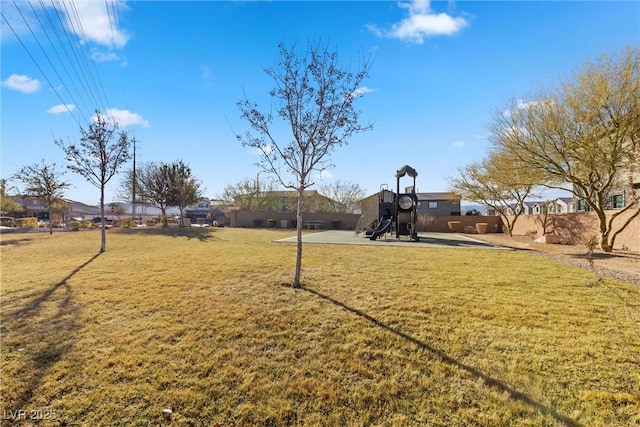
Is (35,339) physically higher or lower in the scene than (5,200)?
lower

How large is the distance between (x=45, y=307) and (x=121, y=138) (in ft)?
26.7

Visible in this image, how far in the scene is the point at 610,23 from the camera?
7.33 meters

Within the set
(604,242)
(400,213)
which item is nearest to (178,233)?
(400,213)

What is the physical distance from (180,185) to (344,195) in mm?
21961

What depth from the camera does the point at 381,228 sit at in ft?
54.7

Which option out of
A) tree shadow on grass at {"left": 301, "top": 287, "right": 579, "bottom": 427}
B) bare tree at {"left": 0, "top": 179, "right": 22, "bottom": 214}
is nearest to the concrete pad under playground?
tree shadow on grass at {"left": 301, "top": 287, "right": 579, "bottom": 427}

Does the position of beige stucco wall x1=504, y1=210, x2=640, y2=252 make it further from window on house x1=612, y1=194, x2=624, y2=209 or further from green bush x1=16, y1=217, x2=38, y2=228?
green bush x1=16, y1=217, x2=38, y2=228

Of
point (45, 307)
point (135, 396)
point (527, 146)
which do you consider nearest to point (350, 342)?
point (135, 396)

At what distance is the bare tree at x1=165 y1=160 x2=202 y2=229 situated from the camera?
25.0 meters

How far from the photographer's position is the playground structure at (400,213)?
16.0m

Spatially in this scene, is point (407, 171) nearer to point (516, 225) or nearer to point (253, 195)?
point (516, 225)

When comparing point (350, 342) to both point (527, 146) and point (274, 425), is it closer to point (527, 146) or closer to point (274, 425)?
point (274, 425)

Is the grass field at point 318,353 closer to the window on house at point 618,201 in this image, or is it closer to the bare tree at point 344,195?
the window on house at point 618,201

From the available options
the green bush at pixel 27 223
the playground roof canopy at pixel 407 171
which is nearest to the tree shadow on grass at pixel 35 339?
the playground roof canopy at pixel 407 171
